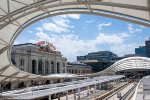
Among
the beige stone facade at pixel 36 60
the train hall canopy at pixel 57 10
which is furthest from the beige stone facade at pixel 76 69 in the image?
the train hall canopy at pixel 57 10

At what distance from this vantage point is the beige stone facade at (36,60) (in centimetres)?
8988

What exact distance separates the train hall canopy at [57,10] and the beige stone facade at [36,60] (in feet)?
180

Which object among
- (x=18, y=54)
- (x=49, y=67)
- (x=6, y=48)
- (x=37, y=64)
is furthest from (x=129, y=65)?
(x=6, y=48)

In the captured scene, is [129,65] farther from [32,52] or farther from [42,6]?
[42,6]

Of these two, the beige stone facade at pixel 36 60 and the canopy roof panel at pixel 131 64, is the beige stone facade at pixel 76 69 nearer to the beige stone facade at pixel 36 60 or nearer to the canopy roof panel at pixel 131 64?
the beige stone facade at pixel 36 60

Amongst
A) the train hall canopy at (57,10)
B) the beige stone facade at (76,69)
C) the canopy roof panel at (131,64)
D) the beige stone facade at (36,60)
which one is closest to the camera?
the train hall canopy at (57,10)

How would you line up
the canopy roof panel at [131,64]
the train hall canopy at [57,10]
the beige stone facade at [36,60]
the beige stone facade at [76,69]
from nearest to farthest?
the train hall canopy at [57,10], the beige stone facade at [36,60], the canopy roof panel at [131,64], the beige stone facade at [76,69]

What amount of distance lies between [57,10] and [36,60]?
73.0 m

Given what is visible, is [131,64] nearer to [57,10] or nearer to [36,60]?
[36,60]

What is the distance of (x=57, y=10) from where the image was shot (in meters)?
26.9

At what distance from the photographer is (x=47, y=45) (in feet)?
Result: 358

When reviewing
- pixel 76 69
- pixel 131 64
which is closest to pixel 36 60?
pixel 76 69

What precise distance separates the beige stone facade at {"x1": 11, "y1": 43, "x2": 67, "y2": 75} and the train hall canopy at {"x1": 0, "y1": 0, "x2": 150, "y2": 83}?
180ft

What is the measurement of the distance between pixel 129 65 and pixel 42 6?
103 meters
